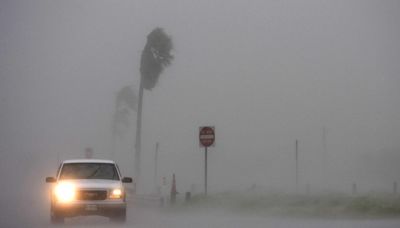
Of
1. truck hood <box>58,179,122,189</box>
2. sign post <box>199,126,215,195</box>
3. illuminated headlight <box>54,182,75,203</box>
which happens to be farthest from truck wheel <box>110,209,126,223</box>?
sign post <box>199,126,215,195</box>

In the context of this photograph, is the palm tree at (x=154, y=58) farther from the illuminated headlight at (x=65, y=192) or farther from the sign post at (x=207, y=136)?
the illuminated headlight at (x=65, y=192)

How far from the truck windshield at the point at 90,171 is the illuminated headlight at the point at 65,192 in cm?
104

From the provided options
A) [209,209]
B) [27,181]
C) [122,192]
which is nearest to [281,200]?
[209,209]

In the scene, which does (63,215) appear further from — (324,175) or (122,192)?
(324,175)

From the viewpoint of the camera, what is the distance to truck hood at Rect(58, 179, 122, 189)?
22.1 m

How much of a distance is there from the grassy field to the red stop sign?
2.51 meters

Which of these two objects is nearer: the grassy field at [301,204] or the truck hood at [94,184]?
the truck hood at [94,184]

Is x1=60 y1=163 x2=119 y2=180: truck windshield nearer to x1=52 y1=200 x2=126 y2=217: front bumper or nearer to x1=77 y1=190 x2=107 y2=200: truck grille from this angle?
x1=77 y1=190 x2=107 y2=200: truck grille

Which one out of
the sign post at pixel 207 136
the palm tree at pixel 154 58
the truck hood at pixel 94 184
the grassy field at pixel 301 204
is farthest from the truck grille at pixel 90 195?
the palm tree at pixel 154 58

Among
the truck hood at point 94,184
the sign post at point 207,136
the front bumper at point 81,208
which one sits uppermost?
the sign post at point 207,136

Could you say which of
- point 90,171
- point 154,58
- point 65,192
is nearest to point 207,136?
point 90,171

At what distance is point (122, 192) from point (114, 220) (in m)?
0.84

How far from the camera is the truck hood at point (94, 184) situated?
22141mm

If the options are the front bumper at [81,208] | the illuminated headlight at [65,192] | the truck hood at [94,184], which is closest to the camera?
the front bumper at [81,208]
